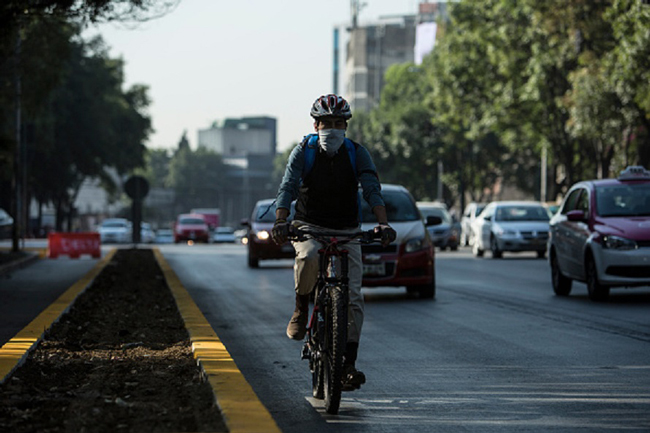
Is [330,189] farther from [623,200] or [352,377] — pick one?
[623,200]

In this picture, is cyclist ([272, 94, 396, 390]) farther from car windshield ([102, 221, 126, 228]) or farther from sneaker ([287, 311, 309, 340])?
car windshield ([102, 221, 126, 228])

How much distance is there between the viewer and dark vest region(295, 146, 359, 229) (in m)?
7.70

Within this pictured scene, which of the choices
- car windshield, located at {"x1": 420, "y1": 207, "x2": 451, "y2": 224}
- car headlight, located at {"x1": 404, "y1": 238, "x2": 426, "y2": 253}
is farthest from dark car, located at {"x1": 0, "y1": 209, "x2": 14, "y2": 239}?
car headlight, located at {"x1": 404, "y1": 238, "x2": 426, "y2": 253}

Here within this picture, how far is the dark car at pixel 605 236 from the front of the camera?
54.3 ft

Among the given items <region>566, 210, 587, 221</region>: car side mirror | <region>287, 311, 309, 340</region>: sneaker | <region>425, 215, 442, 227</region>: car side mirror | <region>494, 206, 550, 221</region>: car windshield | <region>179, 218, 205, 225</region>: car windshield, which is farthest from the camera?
<region>179, 218, 205, 225</region>: car windshield

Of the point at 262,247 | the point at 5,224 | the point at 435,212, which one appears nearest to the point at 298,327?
the point at 262,247

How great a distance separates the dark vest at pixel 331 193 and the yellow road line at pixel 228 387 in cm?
104

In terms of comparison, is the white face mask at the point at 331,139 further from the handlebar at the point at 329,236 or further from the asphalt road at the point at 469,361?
the asphalt road at the point at 469,361

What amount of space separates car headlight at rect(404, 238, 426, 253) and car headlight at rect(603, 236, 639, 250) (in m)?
2.44

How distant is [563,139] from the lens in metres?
53.3

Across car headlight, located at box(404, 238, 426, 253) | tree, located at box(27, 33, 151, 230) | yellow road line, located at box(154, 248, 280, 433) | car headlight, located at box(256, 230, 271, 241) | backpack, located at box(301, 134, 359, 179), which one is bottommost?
yellow road line, located at box(154, 248, 280, 433)

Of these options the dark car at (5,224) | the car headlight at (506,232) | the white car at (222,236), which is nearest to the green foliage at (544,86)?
the car headlight at (506,232)

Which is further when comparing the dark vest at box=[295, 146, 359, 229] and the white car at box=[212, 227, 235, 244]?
the white car at box=[212, 227, 235, 244]

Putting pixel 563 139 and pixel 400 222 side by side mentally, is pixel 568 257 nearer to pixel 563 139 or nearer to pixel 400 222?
pixel 400 222
